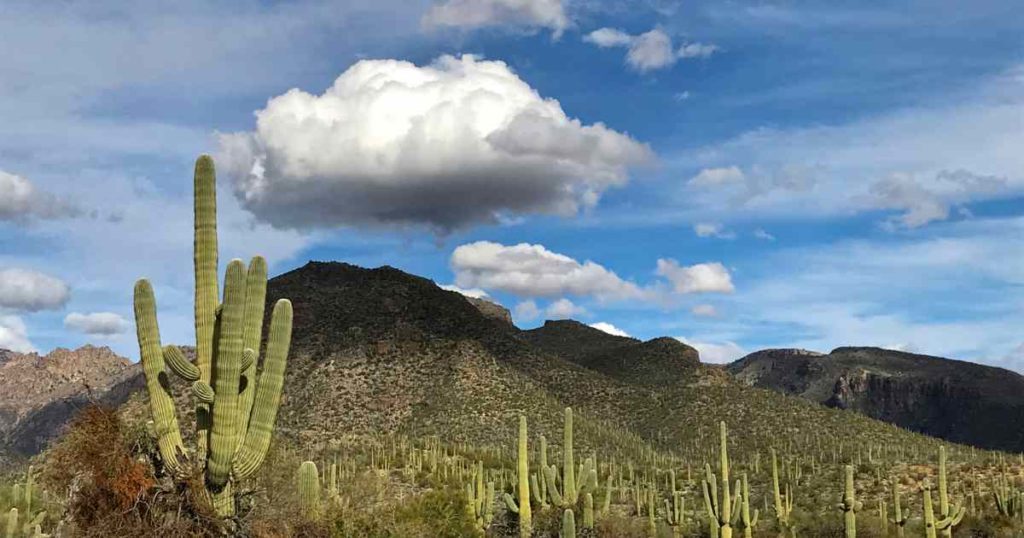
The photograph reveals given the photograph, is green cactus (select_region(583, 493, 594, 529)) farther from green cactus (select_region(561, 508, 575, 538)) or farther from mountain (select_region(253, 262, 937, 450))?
mountain (select_region(253, 262, 937, 450))

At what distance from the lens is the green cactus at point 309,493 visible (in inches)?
722

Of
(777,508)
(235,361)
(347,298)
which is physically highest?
(347,298)

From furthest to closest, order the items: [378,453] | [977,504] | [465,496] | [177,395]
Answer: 1. [177,395]
2. [378,453]
3. [977,504]
4. [465,496]

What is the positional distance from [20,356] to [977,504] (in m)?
210

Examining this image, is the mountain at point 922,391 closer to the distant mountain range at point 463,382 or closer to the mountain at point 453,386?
the distant mountain range at point 463,382

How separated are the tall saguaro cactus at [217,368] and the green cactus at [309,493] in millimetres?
3169

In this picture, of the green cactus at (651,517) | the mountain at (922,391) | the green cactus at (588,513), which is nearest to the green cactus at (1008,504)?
the green cactus at (651,517)

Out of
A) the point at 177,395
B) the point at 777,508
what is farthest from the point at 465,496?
the point at 177,395

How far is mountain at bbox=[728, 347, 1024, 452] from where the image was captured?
398 feet

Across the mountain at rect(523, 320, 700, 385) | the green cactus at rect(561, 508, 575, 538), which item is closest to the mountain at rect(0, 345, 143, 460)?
the mountain at rect(523, 320, 700, 385)

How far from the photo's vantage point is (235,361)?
1473 cm

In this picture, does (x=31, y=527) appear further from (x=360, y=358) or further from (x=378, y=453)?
(x=360, y=358)

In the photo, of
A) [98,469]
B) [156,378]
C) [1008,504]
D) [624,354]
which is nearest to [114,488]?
[98,469]

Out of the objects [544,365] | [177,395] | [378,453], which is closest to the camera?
[378,453]
